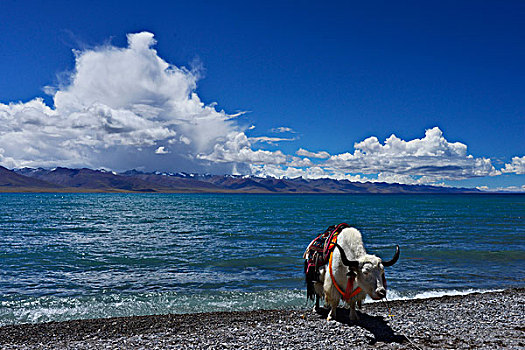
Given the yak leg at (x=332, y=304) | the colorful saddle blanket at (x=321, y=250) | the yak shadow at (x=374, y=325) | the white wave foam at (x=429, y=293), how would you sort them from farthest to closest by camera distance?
the white wave foam at (x=429, y=293)
the colorful saddle blanket at (x=321, y=250)
the yak leg at (x=332, y=304)
the yak shadow at (x=374, y=325)

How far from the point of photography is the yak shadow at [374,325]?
7.43m

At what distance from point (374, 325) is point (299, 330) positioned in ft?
5.92

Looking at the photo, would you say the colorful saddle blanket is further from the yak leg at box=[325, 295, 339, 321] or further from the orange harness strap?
the yak leg at box=[325, 295, 339, 321]

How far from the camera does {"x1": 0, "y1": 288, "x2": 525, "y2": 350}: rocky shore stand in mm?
7230

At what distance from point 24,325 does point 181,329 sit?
4.52 m

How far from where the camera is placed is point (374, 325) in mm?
8281

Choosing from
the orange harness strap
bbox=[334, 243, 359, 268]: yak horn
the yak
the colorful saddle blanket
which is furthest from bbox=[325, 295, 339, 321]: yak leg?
bbox=[334, 243, 359, 268]: yak horn

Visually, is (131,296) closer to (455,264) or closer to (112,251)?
(112,251)

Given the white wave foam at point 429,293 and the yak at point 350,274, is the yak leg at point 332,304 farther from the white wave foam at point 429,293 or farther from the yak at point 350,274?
the white wave foam at point 429,293

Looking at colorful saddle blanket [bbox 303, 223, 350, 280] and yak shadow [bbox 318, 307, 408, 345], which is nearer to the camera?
yak shadow [bbox 318, 307, 408, 345]

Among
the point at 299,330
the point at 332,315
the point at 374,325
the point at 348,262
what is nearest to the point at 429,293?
the point at 374,325

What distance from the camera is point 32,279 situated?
1465 centimetres

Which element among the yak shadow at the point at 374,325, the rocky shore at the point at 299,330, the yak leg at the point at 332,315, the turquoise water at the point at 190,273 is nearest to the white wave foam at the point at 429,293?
the turquoise water at the point at 190,273

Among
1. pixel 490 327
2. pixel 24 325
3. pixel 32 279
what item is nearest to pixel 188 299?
pixel 24 325
